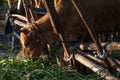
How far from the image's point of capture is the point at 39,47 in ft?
18.0

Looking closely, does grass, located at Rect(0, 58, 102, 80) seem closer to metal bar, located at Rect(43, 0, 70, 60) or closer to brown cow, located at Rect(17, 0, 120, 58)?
metal bar, located at Rect(43, 0, 70, 60)

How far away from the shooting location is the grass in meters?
4.39

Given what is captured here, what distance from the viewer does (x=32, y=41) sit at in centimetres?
550

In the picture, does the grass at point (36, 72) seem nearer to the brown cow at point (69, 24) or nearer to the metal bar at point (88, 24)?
the metal bar at point (88, 24)

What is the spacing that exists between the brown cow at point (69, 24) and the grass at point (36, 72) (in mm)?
589

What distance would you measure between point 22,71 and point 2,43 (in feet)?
15.3

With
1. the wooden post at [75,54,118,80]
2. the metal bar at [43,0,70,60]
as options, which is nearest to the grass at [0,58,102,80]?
the wooden post at [75,54,118,80]

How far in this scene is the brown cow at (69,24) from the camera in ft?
18.0

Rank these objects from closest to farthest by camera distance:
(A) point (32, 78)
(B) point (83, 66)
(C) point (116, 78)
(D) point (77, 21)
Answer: (C) point (116, 78)
(A) point (32, 78)
(B) point (83, 66)
(D) point (77, 21)

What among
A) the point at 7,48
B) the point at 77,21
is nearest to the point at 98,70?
the point at 77,21

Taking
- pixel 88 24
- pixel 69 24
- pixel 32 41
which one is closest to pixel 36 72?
pixel 88 24

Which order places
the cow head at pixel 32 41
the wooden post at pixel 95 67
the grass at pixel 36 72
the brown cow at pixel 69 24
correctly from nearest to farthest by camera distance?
the wooden post at pixel 95 67 < the grass at pixel 36 72 < the cow head at pixel 32 41 < the brown cow at pixel 69 24

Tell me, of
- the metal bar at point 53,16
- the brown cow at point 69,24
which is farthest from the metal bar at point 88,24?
the brown cow at point 69,24

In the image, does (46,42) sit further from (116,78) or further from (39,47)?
(116,78)
